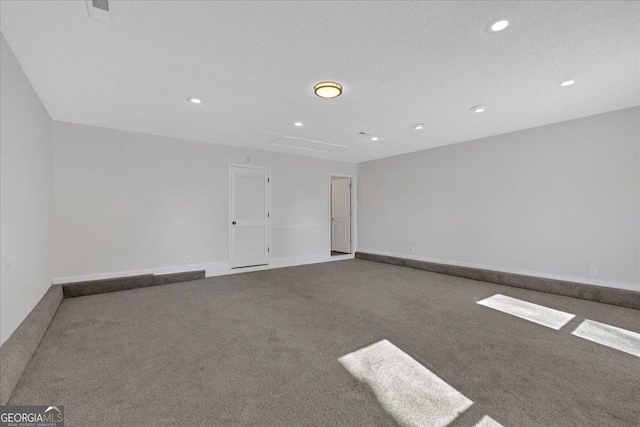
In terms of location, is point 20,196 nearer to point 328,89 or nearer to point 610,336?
point 328,89

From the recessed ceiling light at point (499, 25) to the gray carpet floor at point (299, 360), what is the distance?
260 cm

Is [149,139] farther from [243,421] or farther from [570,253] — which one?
[570,253]

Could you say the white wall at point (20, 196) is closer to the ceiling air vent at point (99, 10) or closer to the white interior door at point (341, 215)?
the ceiling air vent at point (99, 10)

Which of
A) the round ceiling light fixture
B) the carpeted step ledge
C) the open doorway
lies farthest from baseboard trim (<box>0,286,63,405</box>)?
the open doorway

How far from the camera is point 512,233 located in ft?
15.8

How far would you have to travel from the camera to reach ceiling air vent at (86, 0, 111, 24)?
70.9 inches

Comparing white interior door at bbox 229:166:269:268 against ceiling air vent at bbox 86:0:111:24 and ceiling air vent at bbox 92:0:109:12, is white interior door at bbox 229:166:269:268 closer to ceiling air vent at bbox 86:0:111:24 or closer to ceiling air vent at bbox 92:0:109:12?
ceiling air vent at bbox 86:0:111:24

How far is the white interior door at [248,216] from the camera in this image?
224 inches

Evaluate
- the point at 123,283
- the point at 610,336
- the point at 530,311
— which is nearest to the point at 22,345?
the point at 123,283

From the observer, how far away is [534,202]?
4551 millimetres

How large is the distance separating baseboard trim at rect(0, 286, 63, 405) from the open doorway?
19.2ft

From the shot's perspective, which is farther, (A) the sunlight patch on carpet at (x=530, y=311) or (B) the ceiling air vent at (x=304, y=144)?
(B) the ceiling air vent at (x=304, y=144)

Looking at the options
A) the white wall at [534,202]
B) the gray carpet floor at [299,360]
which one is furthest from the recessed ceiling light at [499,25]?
the white wall at [534,202]

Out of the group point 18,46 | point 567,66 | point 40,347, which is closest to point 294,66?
point 18,46
